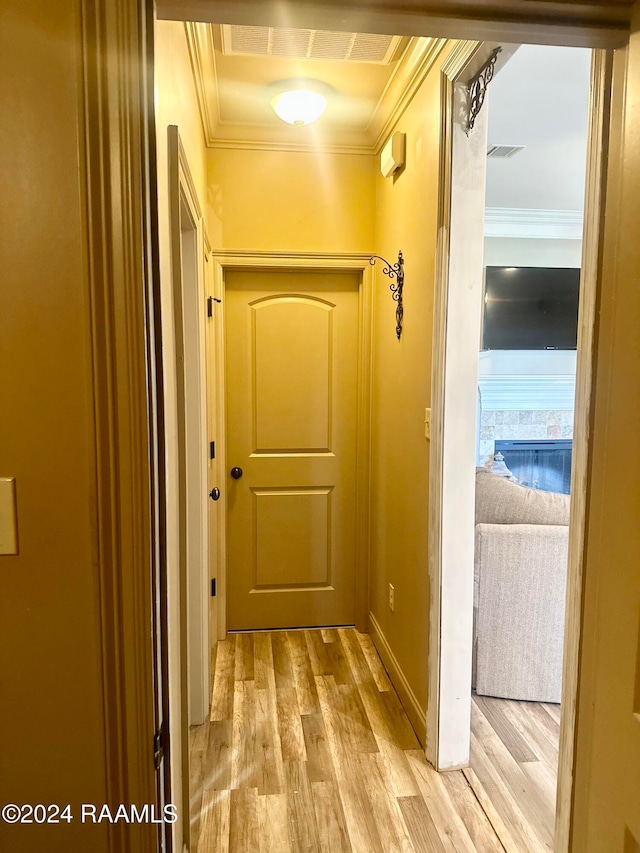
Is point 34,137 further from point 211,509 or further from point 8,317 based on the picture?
point 211,509

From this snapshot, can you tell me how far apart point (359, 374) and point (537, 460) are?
2.59 metres

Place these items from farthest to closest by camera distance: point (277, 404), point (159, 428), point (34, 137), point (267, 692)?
Answer: point (277, 404)
point (267, 692)
point (159, 428)
point (34, 137)

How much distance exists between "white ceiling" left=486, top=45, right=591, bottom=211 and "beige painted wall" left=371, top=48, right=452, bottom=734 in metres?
0.48

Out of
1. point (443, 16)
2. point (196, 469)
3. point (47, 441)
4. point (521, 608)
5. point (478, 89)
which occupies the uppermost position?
point (478, 89)

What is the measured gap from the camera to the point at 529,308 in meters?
4.78

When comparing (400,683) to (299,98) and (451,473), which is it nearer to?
(451,473)

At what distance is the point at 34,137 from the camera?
0.74m

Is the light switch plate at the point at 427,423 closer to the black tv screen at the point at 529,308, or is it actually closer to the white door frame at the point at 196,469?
the white door frame at the point at 196,469

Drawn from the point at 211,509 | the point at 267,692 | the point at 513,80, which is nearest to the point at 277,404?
the point at 211,509

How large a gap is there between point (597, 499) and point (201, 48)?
6.60 feet

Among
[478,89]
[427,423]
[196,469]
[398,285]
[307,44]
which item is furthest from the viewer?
[398,285]

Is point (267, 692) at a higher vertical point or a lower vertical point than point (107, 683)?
lower

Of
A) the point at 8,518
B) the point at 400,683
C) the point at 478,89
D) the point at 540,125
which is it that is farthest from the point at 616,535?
the point at 540,125

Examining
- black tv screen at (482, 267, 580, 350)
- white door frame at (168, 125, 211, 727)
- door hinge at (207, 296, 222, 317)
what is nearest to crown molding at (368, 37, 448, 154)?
white door frame at (168, 125, 211, 727)
